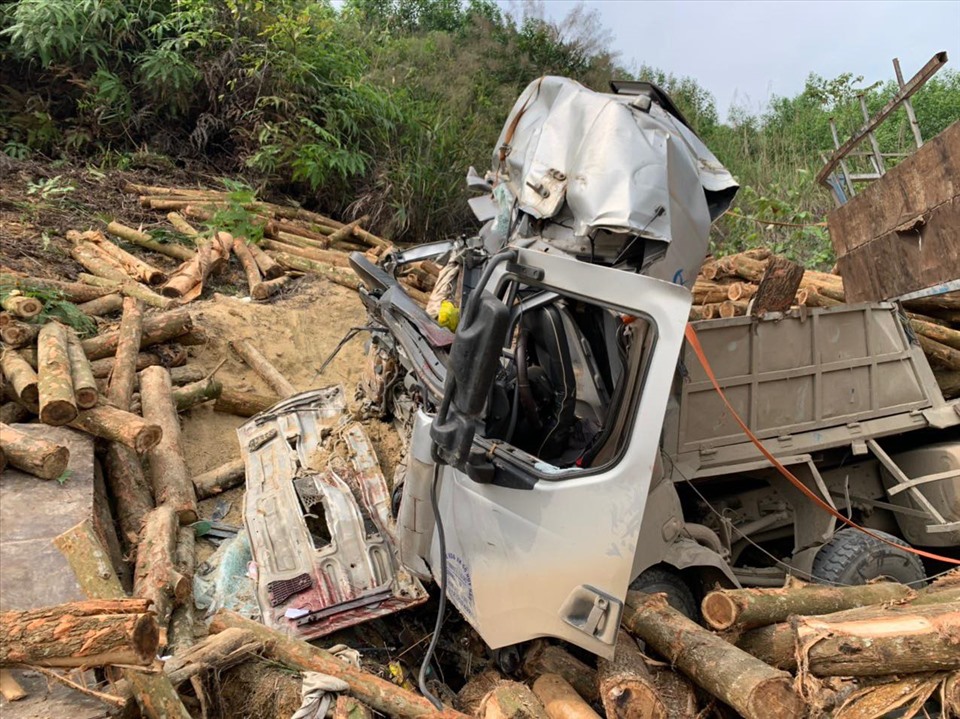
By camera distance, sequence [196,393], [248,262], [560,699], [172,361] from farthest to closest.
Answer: [248,262]
[172,361]
[196,393]
[560,699]

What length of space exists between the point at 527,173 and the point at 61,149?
9.98m

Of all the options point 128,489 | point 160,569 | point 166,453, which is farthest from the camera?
point 166,453

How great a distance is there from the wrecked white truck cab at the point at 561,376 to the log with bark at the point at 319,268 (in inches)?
190

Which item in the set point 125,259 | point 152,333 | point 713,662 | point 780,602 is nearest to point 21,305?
point 152,333

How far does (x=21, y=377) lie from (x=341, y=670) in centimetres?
313

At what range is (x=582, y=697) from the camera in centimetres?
318

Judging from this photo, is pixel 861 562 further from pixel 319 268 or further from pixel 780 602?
pixel 319 268

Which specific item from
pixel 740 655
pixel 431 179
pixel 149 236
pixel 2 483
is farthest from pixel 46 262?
pixel 740 655

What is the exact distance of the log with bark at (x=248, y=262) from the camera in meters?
8.11

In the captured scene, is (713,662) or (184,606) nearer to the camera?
(713,662)

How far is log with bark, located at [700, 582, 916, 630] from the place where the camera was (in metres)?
3.06

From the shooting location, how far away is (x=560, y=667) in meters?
3.23

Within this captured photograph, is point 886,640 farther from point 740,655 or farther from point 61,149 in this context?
point 61,149

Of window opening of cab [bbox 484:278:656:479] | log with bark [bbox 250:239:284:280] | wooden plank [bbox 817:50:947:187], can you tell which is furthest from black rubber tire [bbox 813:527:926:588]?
log with bark [bbox 250:239:284:280]
